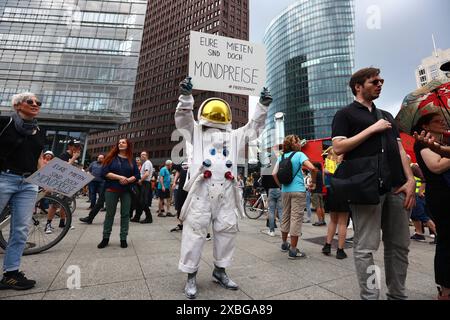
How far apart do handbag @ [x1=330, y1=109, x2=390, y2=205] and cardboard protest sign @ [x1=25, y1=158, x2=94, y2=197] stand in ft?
10.5

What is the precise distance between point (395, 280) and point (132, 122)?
85.4 m

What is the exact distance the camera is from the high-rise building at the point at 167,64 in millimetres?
65188

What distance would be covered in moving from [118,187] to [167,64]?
80.1 meters

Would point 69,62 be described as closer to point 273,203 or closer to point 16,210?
point 273,203

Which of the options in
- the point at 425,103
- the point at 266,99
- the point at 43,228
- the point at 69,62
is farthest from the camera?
the point at 69,62

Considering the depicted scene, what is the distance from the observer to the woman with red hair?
3965mm

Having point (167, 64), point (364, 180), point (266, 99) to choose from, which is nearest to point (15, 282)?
point (266, 99)

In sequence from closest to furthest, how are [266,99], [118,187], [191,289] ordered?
1. [191,289]
2. [266,99]
3. [118,187]

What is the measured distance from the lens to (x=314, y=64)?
263 ft

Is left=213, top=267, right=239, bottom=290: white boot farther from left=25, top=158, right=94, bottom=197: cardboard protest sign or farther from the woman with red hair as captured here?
left=25, top=158, right=94, bottom=197: cardboard protest sign

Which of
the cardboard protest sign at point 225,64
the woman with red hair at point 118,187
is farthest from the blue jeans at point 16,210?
the cardboard protest sign at point 225,64

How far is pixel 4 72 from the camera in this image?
4438cm

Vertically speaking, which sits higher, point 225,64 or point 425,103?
point 225,64

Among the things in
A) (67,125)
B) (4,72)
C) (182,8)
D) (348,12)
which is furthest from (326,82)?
(4,72)
